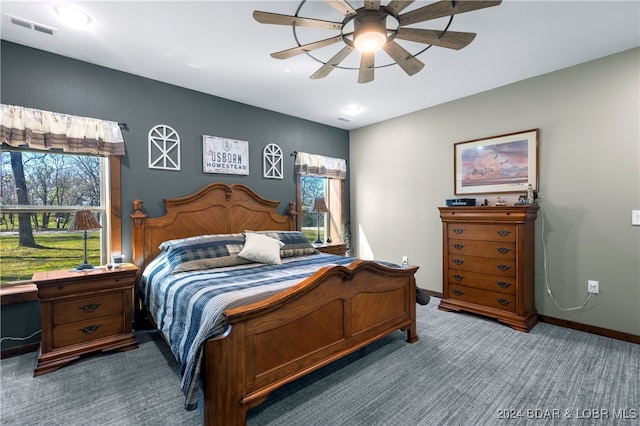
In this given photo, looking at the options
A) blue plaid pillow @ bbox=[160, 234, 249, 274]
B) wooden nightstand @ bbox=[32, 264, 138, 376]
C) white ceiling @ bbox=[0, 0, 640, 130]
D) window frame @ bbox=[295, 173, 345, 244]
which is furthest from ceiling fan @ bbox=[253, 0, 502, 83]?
window frame @ bbox=[295, 173, 345, 244]

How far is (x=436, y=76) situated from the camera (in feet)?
10.3

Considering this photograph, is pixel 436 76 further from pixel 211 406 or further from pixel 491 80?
pixel 211 406

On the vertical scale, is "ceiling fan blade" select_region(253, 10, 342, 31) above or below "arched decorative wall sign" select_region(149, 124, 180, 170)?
above

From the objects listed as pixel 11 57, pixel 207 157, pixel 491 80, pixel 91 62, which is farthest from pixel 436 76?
pixel 11 57

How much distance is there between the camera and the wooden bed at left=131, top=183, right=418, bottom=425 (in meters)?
1.57

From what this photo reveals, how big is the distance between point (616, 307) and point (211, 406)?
3.51 m

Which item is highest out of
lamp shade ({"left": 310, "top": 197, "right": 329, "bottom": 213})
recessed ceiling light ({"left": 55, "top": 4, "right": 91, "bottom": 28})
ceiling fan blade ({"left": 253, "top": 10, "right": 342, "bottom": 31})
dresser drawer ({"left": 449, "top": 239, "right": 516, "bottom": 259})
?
recessed ceiling light ({"left": 55, "top": 4, "right": 91, "bottom": 28})

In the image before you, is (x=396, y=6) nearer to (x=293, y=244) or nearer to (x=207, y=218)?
(x=293, y=244)

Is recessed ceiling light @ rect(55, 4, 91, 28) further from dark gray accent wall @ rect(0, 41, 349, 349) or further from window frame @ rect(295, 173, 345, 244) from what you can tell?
window frame @ rect(295, 173, 345, 244)

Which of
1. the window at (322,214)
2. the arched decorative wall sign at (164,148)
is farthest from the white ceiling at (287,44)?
the window at (322,214)

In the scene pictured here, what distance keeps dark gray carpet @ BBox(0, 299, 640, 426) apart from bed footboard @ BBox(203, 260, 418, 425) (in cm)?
21

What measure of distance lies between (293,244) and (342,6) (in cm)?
234

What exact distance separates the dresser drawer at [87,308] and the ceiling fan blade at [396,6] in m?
2.94

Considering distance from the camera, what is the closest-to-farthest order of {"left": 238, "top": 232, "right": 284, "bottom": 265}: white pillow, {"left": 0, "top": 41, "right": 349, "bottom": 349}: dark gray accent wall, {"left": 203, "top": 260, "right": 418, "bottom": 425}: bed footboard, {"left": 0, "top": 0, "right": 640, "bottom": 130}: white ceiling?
{"left": 203, "top": 260, "right": 418, "bottom": 425}: bed footboard
{"left": 0, "top": 0, "right": 640, "bottom": 130}: white ceiling
{"left": 0, "top": 41, "right": 349, "bottom": 349}: dark gray accent wall
{"left": 238, "top": 232, "right": 284, "bottom": 265}: white pillow
